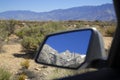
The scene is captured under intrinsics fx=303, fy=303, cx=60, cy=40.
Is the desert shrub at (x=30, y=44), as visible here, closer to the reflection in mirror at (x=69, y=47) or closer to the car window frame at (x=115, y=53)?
the reflection in mirror at (x=69, y=47)

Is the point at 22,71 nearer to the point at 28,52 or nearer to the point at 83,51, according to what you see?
the point at 28,52

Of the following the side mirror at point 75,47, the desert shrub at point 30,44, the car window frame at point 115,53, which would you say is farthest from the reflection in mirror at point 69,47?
the desert shrub at point 30,44

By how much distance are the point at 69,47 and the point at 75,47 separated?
0.39 ft

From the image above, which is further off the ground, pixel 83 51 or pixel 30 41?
pixel 83 51

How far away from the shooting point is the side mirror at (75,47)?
288 cm

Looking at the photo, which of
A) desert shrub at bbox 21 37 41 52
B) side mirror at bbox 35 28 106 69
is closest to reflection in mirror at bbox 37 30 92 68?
side mirror at bbox 35 28 106 69

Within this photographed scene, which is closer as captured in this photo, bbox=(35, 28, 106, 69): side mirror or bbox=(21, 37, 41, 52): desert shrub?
bbox=(35, 28, 106, 69): side mirror

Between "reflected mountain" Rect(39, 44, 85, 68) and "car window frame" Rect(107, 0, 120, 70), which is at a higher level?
"car window frame" Rect(107, 0, 120, 70)

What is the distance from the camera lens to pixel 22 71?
15.0m

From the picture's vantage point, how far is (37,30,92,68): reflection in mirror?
311 cm

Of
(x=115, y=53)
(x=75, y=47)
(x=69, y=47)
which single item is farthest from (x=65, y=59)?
(x=115, y=53)

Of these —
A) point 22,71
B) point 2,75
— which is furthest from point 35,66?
point 2,75

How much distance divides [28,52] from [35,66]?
4.26m

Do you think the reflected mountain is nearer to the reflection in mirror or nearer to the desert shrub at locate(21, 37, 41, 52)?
the reflection in mirror
